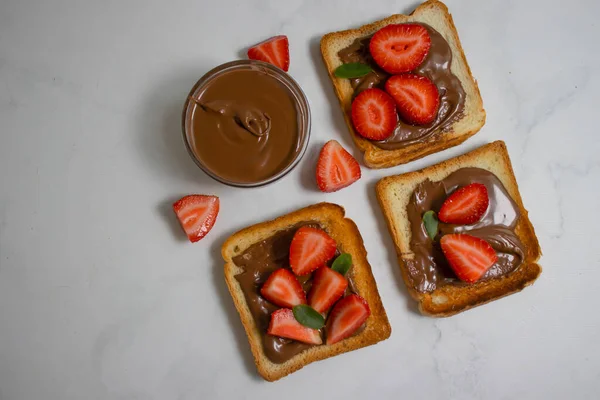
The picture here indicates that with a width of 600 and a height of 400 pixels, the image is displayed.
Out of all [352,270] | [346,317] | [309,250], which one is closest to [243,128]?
[309,250]

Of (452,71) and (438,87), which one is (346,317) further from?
(452,71)

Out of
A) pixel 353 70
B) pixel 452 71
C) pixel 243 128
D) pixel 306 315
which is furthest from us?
pixel 452 71

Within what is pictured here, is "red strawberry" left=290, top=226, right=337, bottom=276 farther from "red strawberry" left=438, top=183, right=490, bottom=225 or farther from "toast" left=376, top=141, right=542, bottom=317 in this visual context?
"red strawberry" left=438, top=183, right=490, bottom=225

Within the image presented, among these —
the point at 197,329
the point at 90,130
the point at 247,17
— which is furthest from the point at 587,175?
the point at 90,130

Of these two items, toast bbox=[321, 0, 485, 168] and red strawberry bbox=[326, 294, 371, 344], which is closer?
red strawberry bbox=[326, 294, 371, 344]

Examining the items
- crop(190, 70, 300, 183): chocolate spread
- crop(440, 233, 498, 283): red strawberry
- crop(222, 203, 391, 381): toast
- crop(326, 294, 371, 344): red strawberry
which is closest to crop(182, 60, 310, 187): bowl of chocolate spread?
crop(190, 70, 300, 183): chocolate spread
